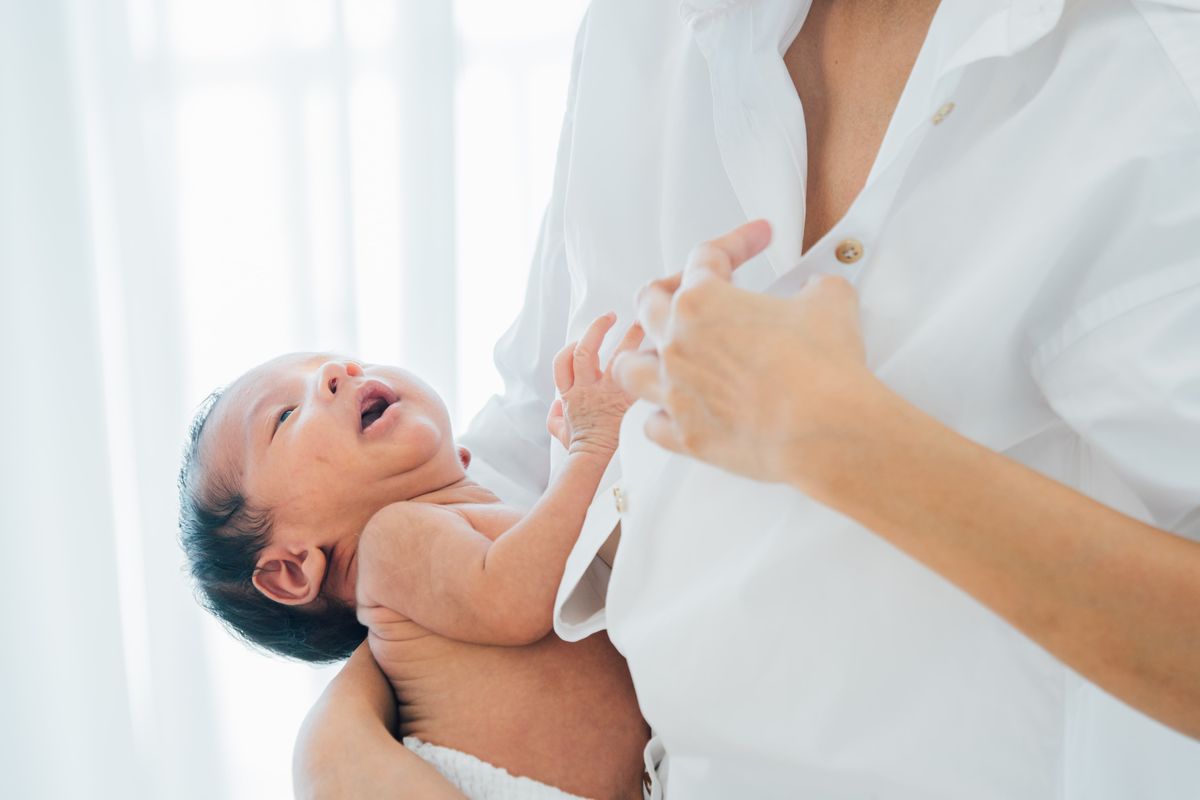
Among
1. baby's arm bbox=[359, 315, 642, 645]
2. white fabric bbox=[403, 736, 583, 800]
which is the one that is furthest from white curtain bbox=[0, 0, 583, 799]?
white fabric bbox=[403, 736, 583, 800]

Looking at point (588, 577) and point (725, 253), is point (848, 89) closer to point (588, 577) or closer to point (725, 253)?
point (725, 253)

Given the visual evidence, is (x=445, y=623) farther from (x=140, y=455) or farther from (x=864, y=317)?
(x=140, y=455)

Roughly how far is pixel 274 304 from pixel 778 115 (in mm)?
1639

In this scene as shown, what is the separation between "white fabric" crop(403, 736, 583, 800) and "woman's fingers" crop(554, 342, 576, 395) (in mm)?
409

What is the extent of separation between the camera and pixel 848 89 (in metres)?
1.09

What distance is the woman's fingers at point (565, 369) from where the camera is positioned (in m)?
1.13

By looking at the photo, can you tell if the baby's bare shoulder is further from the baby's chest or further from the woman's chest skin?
the woman's chest skin

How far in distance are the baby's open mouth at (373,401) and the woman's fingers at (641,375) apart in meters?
0.61

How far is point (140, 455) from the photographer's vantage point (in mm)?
2455

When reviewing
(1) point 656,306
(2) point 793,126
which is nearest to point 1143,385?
(1) point 656,306

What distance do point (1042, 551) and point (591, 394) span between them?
0.55 meters

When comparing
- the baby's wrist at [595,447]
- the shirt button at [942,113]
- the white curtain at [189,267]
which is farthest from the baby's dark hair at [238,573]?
the white curtain at [189,267]

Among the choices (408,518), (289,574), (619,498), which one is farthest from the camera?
(289,574)

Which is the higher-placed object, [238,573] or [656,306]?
[656,306]
